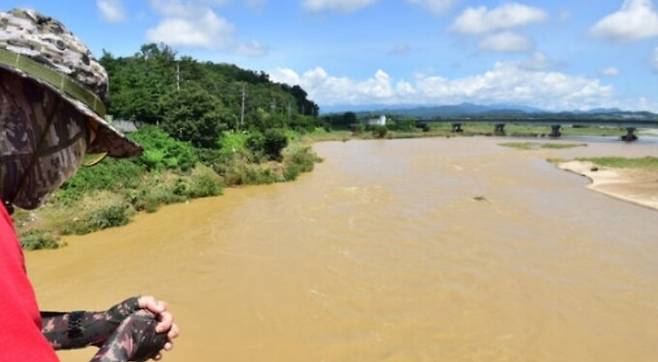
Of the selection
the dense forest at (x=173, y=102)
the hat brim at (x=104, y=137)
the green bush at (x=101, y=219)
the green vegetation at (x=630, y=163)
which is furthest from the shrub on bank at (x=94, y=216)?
the green vegetation at (x=630, y=163)

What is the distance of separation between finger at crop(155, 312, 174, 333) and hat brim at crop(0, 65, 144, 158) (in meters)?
0.40

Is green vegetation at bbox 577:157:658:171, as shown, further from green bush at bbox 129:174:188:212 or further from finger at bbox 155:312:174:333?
finger at bbox 155:312:174:333

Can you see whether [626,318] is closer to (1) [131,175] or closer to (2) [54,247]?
(2) [54,247]

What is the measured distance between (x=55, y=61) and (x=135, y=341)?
1.96 ft

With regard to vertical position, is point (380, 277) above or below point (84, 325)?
below

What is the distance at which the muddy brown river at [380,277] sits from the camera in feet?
24.6

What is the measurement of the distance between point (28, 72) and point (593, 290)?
10599mm

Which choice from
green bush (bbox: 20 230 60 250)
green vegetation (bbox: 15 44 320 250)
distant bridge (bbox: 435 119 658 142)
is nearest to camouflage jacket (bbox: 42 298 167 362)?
green vegetation (bbox: 15 44 320 250)

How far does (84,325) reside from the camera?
131 cm

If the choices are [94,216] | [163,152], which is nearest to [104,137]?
[94,216]

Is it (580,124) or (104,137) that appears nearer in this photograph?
Answer: (104,137)

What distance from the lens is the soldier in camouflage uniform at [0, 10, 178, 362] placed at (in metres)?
0.96

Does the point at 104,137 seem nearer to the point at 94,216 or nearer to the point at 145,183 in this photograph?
the point at 94,216

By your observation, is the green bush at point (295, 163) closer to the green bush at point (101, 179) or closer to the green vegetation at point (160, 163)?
the green vegetation at point (160, 163)
